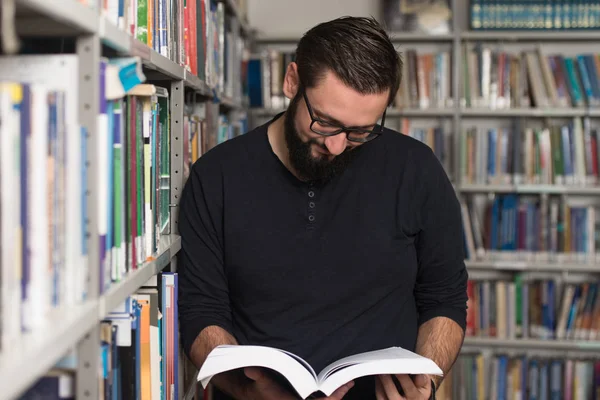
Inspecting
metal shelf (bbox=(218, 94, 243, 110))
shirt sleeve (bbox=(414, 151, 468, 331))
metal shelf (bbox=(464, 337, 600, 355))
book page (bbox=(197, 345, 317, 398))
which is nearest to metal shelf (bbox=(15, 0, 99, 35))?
book page (bbox=(197, 345, 317, 398))

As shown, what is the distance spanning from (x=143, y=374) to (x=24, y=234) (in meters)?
0.59

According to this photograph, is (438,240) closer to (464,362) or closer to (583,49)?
(464,362)

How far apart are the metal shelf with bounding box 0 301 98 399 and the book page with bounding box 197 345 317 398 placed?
334 mm

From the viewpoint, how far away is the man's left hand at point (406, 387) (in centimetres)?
128

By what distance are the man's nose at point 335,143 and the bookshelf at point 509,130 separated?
1.98 metres

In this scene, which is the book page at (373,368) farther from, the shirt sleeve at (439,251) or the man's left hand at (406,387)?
the shirt sleeve at (439,251)

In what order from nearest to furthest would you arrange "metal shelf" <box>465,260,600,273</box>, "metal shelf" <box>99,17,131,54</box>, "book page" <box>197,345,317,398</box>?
"metal shelf" <box>99,17,131,54</box> < "book page" <box>197,345,317,398</box> < "metal shelf" <box>465,260,600,273</box>

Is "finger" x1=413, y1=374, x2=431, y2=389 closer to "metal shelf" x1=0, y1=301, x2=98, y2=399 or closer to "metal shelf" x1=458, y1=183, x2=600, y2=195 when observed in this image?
"metal shelf" x1=0, y1=301, x2=98, y2=399

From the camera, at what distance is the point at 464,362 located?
3.41m

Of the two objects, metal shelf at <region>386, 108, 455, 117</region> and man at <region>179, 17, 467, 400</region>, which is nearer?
man at <region>179, 17, 467, 400</region>

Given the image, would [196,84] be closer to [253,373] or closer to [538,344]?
[253,373]

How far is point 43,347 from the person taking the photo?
0.69 meters

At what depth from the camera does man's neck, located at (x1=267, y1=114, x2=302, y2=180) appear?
5.07 feet

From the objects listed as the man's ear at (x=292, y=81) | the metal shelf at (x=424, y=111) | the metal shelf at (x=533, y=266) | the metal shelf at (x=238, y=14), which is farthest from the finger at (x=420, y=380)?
the metal shelf at (x=424, y=111)
